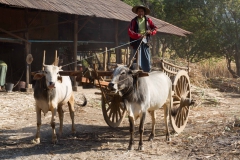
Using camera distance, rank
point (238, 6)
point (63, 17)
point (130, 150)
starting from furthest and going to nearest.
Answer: point (238, 6)
point (63, 17)
point (130, 150)

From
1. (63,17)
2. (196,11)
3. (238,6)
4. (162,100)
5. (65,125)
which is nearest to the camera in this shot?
(162,100)

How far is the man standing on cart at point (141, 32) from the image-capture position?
7.77 metres

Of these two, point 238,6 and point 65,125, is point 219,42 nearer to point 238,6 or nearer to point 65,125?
point 238,6

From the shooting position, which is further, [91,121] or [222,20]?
[222,20]

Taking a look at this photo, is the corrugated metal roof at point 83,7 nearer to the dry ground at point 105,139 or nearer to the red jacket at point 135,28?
the dry ground at point 105,139

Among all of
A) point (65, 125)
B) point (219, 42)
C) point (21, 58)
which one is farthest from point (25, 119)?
point (219, 42)

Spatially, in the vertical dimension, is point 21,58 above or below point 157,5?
below

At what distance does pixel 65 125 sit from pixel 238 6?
18446mm

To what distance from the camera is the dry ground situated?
6.40m

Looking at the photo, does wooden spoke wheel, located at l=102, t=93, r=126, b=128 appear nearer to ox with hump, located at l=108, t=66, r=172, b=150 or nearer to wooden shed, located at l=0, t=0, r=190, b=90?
ox with hump, located at l=108, t=66, r=172, b=150

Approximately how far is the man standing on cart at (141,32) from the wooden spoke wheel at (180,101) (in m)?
0.84

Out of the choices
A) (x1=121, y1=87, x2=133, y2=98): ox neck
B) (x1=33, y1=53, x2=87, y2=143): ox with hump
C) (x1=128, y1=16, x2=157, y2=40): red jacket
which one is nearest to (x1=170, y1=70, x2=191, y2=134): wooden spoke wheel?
(x1=128, y1=16, x2=157, y2=40): red jacket

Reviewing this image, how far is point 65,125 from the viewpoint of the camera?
9.18 metres

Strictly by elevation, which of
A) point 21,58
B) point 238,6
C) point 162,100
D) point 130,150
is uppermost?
point 238,6
